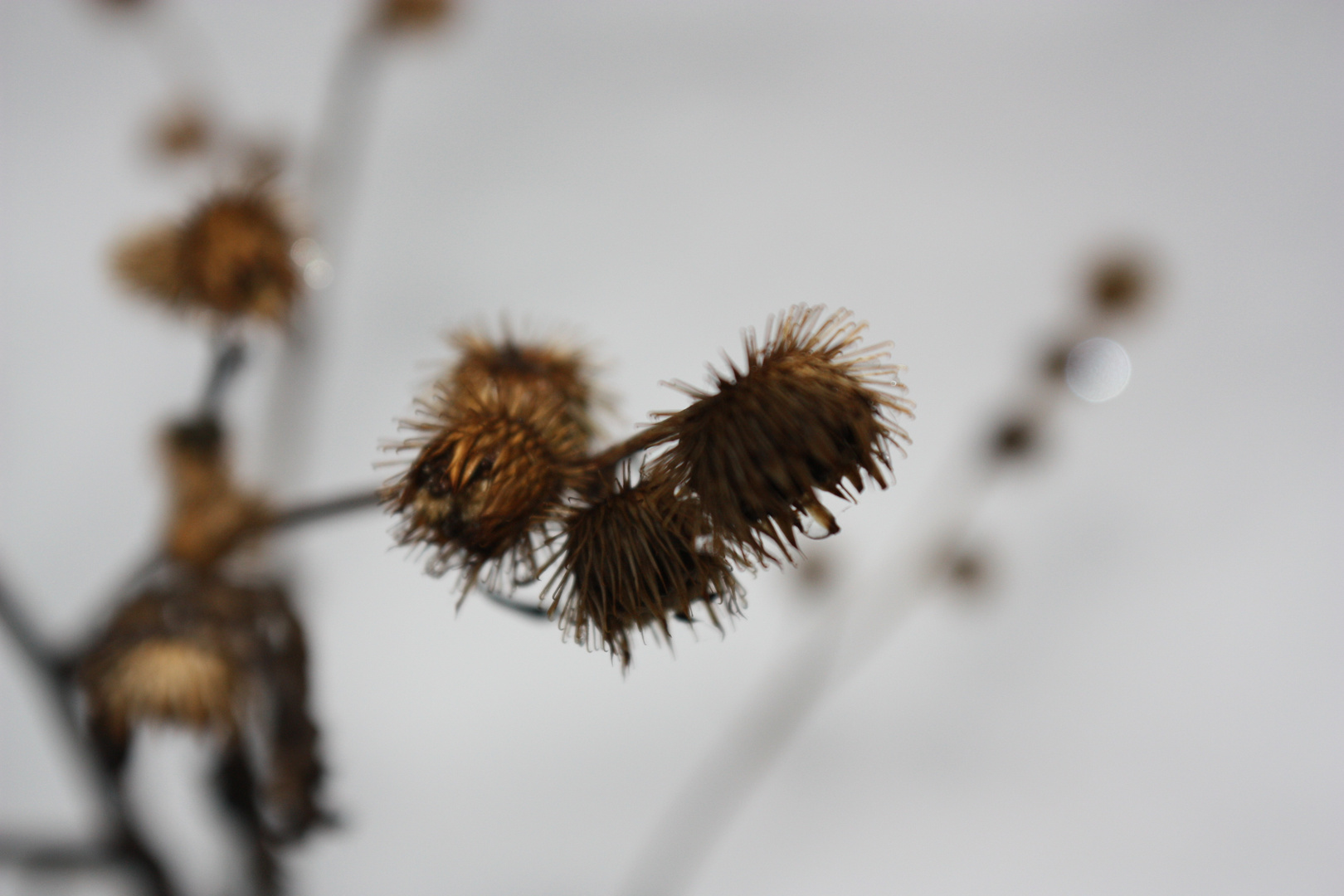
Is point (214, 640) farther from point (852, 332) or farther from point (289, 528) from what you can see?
point (852, 332)

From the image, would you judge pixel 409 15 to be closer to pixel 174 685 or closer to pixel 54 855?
pixel 174 685

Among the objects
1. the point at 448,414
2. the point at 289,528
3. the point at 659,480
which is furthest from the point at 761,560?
the point at 289,528

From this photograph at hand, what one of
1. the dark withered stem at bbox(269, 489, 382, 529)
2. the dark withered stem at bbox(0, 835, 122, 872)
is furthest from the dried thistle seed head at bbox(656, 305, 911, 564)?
the dark withered stem at bbox(0, 835, 122, 872)

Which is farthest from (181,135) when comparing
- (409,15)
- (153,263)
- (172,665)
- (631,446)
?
(631,446)

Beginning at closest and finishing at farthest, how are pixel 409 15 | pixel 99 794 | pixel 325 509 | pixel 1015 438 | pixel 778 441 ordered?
1. pixel 778 441
2. pixel 325 509
3. pixel 99 794
4. pixel 409 15
5. pixel 1015 438

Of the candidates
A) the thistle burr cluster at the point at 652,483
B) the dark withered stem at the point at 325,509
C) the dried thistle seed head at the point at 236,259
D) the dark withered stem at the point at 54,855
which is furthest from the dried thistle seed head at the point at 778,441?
the dark withered stem at the point at 54,855

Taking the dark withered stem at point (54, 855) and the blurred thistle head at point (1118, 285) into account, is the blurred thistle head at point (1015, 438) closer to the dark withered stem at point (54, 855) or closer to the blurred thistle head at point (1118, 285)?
the blurred thistle head at point (1118, 285)

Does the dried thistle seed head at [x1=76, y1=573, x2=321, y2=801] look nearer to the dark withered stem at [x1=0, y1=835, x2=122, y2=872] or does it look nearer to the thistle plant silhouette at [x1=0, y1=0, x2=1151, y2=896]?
the thistle plant silhouette at [x1=0, y1=0, x2=1151, y2=896]
